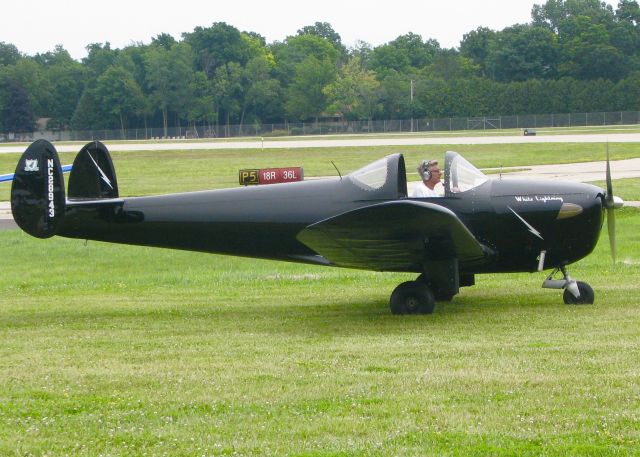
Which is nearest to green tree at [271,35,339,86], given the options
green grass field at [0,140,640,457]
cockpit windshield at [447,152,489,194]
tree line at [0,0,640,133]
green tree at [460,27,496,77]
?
tree line at [0,0,640,133]

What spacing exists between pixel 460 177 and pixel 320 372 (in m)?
4.53

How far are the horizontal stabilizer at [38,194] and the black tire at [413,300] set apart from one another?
4.25 meters

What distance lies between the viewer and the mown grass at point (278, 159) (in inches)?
1729

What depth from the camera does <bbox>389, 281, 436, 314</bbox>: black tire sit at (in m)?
12.2

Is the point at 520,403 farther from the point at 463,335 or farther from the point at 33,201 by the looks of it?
the point at 33,201

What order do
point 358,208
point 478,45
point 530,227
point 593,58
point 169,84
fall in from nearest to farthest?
1. point 358,208
2. point 530,227
3. point 593,58
4. point 169,84
5. point 478,45

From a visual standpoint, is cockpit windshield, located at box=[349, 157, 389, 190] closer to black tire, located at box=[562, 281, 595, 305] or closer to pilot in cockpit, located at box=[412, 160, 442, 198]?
pilot in cockpit, located at box=[412, 160, 442, 198]

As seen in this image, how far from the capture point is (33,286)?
17234mm

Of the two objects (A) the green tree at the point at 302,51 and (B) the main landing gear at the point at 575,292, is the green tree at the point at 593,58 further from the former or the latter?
(B) the main landing gear at the point at 575,292

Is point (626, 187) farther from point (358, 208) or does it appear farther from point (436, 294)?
point (358, 208)

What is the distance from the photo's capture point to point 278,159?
54.4m

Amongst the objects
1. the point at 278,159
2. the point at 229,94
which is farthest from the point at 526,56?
the point at 278,159

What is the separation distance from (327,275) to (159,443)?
10.9m

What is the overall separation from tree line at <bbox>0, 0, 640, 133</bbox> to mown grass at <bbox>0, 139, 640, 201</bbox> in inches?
1994
